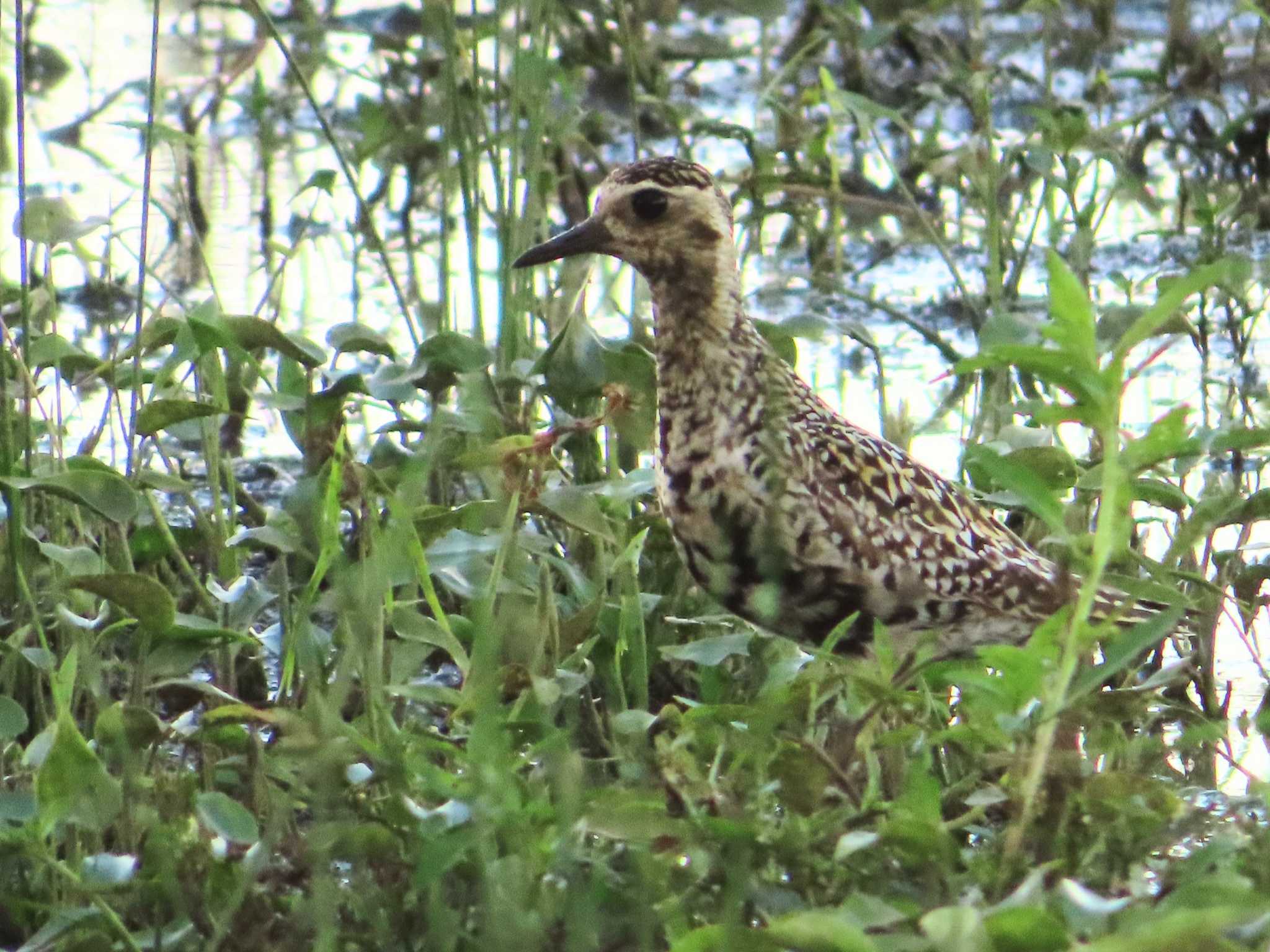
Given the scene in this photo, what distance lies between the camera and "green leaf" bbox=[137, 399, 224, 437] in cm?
382

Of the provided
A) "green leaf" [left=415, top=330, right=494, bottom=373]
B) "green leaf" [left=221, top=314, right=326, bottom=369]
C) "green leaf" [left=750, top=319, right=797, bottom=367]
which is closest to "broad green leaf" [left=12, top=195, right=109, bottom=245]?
"green leaf" [left=221, top=314, right=326, bottom=369]

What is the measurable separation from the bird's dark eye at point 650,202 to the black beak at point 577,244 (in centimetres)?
8

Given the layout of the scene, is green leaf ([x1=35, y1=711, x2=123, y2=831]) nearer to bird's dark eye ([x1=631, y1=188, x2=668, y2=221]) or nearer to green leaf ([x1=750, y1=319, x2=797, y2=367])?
bird's dark eye ([x1=631, y1=188, x2=668, y2=221])

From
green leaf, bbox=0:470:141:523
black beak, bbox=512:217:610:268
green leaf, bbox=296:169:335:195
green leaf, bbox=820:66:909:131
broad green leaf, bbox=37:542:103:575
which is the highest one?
green leaf, bbox=820:66:909:131

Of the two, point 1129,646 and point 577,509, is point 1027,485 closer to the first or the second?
point 1129,646

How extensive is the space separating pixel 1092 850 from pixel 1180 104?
5283 millimetres

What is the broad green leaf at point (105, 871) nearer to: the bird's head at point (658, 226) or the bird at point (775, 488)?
the bird at point (775, 488)

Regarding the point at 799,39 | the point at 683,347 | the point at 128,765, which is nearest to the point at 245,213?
the point at 799,39

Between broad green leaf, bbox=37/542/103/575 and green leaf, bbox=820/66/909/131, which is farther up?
green leaf, bbox=820/66/909/131

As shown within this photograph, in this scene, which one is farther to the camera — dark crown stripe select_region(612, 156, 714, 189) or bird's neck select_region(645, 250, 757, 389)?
dark crown stripe select_region(612, 156, 714, 189)

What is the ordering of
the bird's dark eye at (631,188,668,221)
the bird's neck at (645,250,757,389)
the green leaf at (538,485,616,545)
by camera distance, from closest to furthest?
the green leaf at (538,485,616,545) → the bird's neck at (645,250,757,389) → the bird's dark eye at (631,188,668,221)

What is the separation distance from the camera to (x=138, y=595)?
3268 mm

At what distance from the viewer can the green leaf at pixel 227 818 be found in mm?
2754

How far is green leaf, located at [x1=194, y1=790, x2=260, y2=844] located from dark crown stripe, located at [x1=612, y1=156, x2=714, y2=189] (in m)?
1.76
